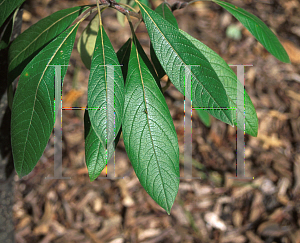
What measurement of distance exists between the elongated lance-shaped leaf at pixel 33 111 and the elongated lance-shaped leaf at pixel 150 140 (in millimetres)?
173

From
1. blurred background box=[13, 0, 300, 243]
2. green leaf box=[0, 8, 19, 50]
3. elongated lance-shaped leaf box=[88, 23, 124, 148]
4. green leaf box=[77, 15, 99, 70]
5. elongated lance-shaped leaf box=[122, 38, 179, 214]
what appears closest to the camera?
elongated lance-shaped leaf box=[88, 23, 124, 148]

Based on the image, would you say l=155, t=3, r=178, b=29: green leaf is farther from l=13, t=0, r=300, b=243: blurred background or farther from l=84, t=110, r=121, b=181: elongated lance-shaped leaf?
l=13, t=0, r=300, b=243: blurred background

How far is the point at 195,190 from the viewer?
80.7 inches

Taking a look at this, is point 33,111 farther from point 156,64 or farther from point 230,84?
point 230,84

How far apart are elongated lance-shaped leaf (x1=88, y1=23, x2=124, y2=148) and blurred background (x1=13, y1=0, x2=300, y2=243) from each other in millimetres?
1397

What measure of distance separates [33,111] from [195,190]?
157 centimetres

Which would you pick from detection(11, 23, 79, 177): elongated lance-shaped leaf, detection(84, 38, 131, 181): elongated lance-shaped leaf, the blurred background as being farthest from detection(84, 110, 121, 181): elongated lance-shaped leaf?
the blurred background

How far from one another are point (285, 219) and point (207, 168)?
0.59 m

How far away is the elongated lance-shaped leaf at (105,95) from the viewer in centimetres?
59

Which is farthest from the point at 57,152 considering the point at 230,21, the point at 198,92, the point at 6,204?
the point at 230,21

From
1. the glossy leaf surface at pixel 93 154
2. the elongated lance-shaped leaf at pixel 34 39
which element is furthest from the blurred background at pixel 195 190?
the elongated lance-shaped leaf at pixel 34 39

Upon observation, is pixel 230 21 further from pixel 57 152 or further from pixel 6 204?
pixel 6 204

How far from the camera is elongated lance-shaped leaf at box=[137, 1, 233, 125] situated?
67cm

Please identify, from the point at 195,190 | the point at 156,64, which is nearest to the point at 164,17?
the point at 156,64
